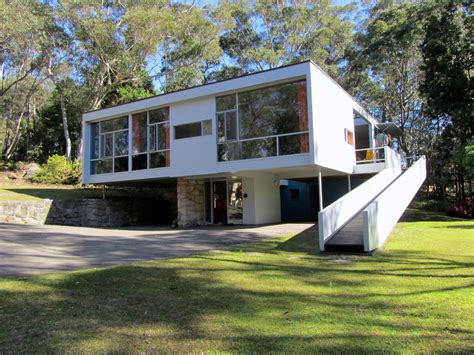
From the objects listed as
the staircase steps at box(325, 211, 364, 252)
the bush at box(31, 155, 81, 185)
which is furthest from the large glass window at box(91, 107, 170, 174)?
the staircase steps at box(325, 211, 364, 252)

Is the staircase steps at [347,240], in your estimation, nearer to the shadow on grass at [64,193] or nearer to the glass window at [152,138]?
the glass window at [152,138]

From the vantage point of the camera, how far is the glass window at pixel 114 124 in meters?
18.2

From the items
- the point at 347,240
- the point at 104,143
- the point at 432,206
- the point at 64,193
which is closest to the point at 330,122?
the point at 347,240

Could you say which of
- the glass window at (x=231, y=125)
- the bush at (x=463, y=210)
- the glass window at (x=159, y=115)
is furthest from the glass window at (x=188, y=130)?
the bush at (x=463, y=210)

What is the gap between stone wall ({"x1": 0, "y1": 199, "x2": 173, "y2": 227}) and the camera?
16.9m

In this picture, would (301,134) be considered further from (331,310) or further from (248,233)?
(331,310)

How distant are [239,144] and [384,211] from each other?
19.6 ft

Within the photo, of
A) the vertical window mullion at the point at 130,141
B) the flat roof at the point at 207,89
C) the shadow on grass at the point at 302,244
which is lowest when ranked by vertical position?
the shadow on grass at the point at 302,244

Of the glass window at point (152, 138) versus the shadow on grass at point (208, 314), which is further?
the glass window at point (152, 138)

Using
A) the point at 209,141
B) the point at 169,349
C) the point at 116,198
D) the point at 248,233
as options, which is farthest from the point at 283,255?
the point at 116,198

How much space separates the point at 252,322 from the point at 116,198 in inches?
655

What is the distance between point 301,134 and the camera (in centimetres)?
1365

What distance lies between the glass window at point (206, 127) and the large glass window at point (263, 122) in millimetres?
399

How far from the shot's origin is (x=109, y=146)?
1866cm
